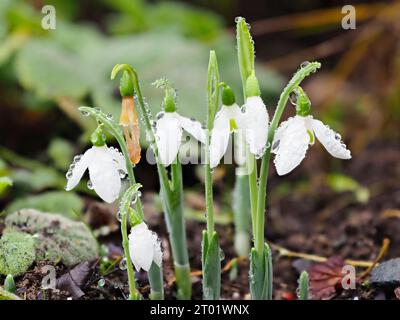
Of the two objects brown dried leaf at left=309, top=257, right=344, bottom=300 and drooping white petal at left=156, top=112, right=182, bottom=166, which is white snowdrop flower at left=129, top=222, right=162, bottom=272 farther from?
brown dried leaf at left=309, top=257, right=344, bottom=300

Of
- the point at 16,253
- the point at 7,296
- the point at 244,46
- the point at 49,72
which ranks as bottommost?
the point at 7,296

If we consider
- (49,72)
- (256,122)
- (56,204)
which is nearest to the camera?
(256,122)

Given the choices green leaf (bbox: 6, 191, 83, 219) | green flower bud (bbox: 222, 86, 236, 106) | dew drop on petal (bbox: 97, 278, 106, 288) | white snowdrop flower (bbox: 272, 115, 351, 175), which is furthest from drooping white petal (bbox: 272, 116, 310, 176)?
green leaf (bbox: 6, 191, 83, 219)

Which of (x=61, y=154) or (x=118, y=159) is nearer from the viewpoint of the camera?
(x=118, y=159)

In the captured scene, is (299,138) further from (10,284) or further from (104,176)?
(10,284)

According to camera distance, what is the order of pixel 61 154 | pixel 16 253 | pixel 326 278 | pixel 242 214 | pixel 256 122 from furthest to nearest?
pixel 61 154 < pixel 242 214 < pixel 326 278 < pixel 16 253 < pixel 256 122

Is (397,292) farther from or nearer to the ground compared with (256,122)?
nearer to the ground

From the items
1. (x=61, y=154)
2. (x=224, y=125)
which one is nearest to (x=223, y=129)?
(x=224, y=125)
